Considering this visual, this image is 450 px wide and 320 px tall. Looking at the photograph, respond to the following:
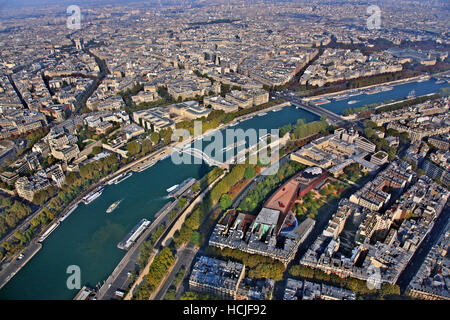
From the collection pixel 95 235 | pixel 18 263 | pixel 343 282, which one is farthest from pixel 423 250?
pixel 18 263

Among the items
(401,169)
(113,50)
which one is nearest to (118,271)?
(401,169)

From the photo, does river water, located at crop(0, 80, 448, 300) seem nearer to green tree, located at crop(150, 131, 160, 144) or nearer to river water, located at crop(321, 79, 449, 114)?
green tree, located at crop(150, 131, 160, 144)

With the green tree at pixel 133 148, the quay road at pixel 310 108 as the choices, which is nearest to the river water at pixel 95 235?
the green tree at pixel 133 148

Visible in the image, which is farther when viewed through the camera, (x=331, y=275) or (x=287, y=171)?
(x=287, y=171)

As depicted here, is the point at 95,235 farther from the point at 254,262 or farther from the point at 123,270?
the point at 254,262

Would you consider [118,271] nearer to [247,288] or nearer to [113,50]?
[247,288]

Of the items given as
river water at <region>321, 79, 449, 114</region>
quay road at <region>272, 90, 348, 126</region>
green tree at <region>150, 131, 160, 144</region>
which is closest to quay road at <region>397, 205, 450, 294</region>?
quay road at <region>272, 90, 348, 126</region>
